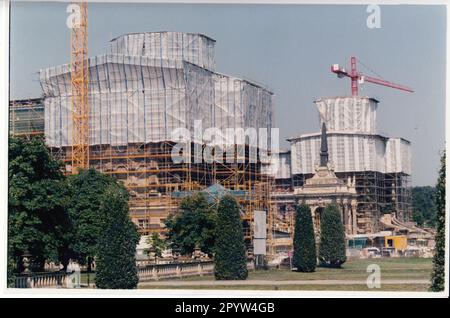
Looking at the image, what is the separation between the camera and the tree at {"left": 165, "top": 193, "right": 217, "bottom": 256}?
90.6ft

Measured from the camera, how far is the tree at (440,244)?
2189 centimetres

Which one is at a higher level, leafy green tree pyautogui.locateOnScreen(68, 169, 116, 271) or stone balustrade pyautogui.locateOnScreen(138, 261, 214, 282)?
leafy green tree pyautogui.locateOnScreen(68, 169, 116, 271)

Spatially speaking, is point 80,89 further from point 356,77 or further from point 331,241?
point 331,241

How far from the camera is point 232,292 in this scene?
70.0 ft

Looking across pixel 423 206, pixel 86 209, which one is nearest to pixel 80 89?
pixel 86 209

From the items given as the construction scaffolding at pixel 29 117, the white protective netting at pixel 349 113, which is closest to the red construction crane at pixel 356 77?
the white protective netting at pixel 349 113

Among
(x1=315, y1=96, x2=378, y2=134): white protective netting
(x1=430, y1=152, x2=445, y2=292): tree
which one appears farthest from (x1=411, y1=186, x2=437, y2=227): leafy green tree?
(x1=430, y1=152, x2=445, y2=292): tree

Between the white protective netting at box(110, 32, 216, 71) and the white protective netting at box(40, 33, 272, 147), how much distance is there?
35 centimetres

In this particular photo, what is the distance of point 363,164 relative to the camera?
42.2m

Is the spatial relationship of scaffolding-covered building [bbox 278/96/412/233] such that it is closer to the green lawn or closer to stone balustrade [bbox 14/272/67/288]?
the green lawn

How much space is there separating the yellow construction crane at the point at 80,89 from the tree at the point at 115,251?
4.39 m

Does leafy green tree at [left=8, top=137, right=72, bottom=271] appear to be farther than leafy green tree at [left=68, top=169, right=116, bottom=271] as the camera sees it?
No

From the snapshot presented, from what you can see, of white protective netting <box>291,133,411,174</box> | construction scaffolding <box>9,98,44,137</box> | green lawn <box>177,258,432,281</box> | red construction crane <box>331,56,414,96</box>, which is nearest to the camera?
green lawn <box>177,258,432,281</box>
